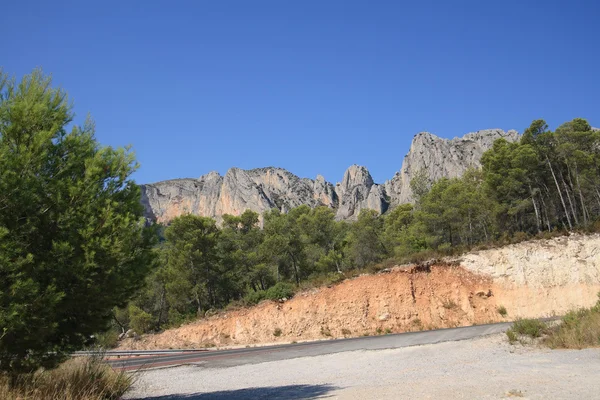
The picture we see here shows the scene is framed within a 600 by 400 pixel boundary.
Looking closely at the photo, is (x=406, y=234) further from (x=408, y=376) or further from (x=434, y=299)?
(x=408, y=376)

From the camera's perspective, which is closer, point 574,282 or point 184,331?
point 574,282

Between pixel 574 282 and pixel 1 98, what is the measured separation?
32237 millimetres

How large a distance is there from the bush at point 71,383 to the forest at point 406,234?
24.8 metres

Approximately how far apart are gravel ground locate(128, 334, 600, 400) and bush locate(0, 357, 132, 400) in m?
1.33

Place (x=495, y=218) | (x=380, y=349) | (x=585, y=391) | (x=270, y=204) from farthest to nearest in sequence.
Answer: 1. (x=270, y=204)
2. (x=495, y=218)
3. (x=380, y=349)
4. (x=585, y=391)

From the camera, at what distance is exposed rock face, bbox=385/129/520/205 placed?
4712 inches

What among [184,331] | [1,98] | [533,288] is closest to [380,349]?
[1,98]

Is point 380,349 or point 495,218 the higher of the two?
point 495,218

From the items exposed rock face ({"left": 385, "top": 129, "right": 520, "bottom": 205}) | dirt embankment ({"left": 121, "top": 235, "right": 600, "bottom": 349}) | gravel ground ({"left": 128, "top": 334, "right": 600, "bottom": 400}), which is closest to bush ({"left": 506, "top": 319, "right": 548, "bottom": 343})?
gravel ground ({"left": 128, "top": 334, "right": 600, "bottom": 400})

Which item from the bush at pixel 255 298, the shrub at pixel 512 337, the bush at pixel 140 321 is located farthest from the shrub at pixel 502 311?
the bush at pixel 140 321

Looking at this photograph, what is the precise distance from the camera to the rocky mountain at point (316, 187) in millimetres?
→ 124312

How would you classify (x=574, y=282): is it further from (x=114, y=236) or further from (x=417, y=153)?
(x=417, y=153)

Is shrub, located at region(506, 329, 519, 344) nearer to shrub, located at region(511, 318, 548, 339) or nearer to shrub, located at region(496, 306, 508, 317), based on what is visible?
shrub, located at region(511, 318, 548, 339)

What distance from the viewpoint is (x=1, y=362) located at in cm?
665
